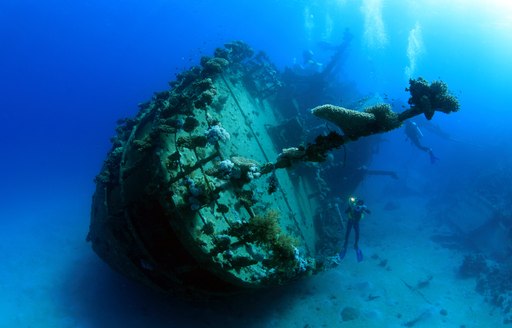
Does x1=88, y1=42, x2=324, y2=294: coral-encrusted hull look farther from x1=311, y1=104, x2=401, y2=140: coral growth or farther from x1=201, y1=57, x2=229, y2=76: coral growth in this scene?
x1=311, y1=104, x2=401, y2=140: coral growth

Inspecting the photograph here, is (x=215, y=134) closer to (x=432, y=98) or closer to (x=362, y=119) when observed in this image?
(x=362, y=119)

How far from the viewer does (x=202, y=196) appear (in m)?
5.54

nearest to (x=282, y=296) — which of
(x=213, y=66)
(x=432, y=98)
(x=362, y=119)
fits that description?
(x=213, y=66)

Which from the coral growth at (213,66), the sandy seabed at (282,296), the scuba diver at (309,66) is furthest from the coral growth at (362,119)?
the scuba diver at (309,66)

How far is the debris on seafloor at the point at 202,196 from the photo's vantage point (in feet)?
17.0

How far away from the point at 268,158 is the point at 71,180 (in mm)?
35411

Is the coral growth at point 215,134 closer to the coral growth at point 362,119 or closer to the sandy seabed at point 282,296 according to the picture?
the coral growth at point 362,119

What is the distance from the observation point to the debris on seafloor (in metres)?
5.17

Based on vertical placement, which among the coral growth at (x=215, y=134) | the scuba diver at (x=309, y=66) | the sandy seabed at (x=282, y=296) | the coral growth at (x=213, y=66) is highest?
the scuba diver at (x=309, y=66)

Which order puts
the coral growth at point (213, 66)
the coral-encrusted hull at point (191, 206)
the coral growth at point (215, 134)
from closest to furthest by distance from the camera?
1. the coral-encrusted hull at point (191, 206)
2. the coral growth at point (215, 134)
3. the coral growth at point (213, 66)

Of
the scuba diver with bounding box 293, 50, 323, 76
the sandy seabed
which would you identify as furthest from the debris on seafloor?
the scuba diver with bounding box 293, 50, 323, 76

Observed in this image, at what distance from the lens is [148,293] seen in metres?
9.91

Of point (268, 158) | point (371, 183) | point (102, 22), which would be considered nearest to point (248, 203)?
point (268, 158)

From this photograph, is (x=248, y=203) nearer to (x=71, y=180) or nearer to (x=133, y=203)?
(x=133, y=203)
